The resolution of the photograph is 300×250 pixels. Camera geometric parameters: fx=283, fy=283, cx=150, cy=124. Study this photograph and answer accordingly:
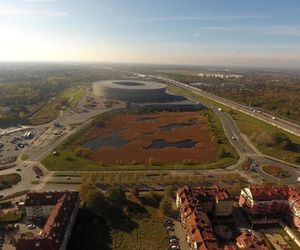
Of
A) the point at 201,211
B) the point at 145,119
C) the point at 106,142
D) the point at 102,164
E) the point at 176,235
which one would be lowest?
the point at 106,142

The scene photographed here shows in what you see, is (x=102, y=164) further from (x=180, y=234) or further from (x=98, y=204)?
(x=180, y=234)

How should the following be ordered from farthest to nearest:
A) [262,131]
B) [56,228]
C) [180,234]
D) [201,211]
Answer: [262,131] → [201,211] → [180,234] → [56,228]

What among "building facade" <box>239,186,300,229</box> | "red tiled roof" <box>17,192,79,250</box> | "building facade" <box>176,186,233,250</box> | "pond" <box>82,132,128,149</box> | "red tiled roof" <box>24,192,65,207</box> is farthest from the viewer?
"pond" <box>82,132,128,149</box>

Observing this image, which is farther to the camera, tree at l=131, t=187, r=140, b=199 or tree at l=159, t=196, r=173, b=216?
tree at l=131, t=187, r=140, b=199

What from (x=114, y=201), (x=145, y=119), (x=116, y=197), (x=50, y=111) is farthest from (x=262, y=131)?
(x=50, y=111)

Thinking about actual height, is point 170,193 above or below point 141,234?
above

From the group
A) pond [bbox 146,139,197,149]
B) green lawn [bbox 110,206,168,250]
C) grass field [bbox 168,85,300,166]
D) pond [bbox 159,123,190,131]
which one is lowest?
pond [bbox 146,139,197,149]

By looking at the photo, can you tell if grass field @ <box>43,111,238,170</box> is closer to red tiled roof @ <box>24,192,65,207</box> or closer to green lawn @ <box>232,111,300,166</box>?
green lawn @ <box>232,111,300,166</box>

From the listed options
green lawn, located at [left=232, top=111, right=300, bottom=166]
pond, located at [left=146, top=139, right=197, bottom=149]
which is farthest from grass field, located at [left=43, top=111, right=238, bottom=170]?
green lawn, located at [left=232, top=111, right=300, bottom=166]
